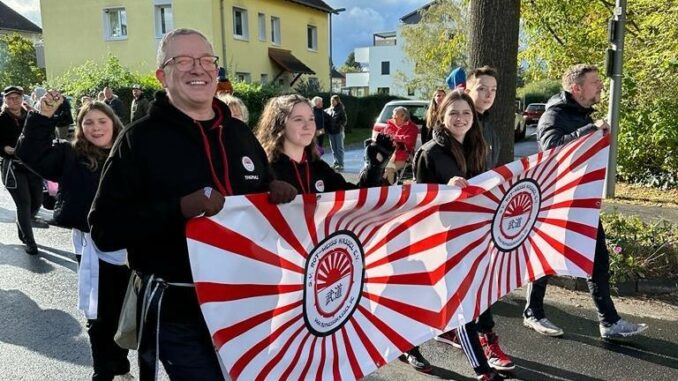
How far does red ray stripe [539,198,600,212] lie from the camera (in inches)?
152

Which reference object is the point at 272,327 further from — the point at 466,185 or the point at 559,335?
the point at 559,335

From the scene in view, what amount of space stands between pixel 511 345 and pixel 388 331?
1.65 m

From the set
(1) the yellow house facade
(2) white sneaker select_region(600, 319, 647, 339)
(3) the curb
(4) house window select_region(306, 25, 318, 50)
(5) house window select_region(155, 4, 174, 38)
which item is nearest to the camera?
(2) white sneaker select_region(600, 319, 647, 339)

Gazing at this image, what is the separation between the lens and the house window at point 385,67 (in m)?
64.2

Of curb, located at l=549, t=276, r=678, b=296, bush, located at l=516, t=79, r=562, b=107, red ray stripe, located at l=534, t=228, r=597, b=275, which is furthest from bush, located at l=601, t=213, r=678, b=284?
bush, located at l=516, t=79, r=562, b=107

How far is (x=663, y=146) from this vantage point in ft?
31.4

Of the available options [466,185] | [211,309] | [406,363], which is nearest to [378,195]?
[466,185]

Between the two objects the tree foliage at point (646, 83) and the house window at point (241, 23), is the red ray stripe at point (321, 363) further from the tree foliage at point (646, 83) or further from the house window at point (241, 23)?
the house window at point (241, 23)

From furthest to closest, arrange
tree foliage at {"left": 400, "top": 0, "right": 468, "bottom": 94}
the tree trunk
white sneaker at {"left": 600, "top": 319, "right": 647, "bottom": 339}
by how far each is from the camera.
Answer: tree foliage at {"left": 400, "top": 0, "right": 468, "bottom": 94}, the tree trunk, white sneaker at {"left": 600, "top": 319, "right": 647, "bottom": 339}

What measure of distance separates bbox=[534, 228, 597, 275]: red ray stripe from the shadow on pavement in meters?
3.26

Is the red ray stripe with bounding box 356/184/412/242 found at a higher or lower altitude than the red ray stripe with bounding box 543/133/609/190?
lower

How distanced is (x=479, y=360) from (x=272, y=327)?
1672mm

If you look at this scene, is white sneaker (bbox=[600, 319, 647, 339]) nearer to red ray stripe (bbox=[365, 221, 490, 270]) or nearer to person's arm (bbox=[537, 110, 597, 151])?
person's arm (bbox=[537, 110, 597, 151])

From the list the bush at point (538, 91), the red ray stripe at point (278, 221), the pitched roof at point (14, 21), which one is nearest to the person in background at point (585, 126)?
the red ray stripe at point (278, 221)
